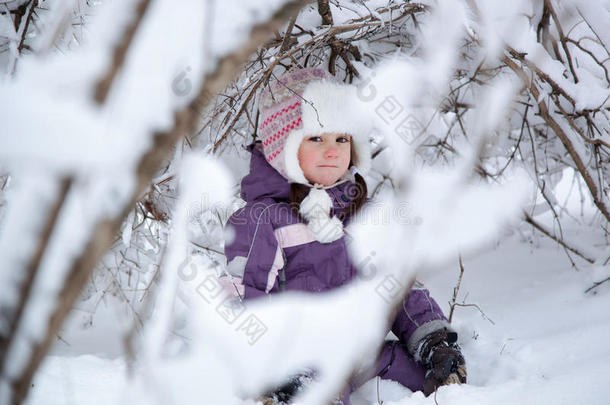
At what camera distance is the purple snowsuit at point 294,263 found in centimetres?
152

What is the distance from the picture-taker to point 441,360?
55.9 inches

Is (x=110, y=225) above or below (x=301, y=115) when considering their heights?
below

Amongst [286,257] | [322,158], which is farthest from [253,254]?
[322,158]

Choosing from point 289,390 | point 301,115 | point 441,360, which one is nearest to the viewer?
point 289,390

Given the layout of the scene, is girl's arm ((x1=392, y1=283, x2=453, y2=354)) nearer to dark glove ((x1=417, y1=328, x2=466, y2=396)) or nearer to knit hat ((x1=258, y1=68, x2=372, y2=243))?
dark glove ((x1=417, y1=328, x2=466, y2=396))

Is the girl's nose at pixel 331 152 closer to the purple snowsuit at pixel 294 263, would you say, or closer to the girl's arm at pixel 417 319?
the purple snowsuit at pixel 294 263

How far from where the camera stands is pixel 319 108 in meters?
1.64

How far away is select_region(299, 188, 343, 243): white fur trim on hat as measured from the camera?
1.59 m

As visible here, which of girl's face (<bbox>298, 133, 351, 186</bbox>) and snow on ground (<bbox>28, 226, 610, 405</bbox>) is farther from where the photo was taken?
girl's face (<bbox>298, 133, 351, 186</bbox>)

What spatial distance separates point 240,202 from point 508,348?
40.2 inches

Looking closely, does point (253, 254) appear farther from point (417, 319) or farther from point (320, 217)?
point (417, 319)

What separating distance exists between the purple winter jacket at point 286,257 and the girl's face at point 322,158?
0.06m

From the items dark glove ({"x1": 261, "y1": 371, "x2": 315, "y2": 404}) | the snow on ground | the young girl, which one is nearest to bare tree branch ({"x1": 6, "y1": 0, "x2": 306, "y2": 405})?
the snow on ground

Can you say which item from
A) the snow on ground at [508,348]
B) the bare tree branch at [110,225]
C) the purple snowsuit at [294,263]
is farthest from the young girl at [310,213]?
the bare tree branch at [110,225]
